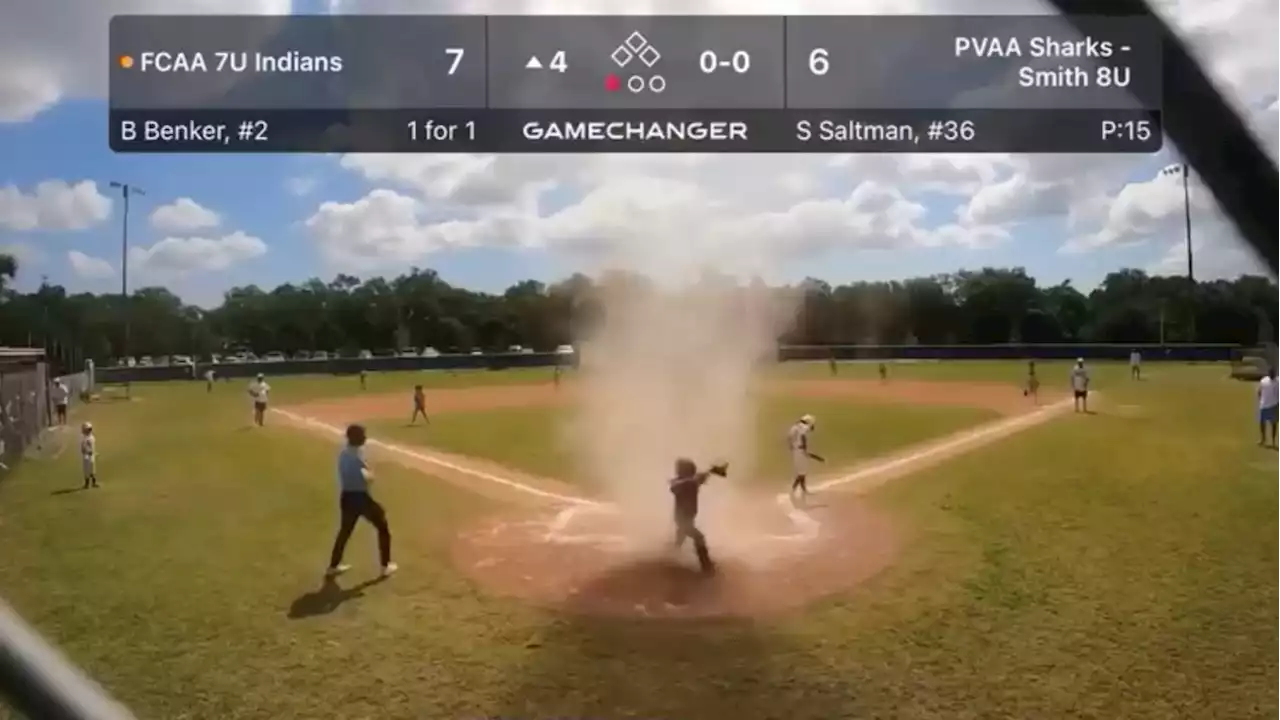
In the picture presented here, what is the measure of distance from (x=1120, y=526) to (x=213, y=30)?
9.72ft

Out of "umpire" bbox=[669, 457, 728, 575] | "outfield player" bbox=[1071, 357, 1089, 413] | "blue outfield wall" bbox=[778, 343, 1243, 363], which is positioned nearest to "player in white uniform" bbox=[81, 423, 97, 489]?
"umpire" bbox=[669, 457, 728, 575]

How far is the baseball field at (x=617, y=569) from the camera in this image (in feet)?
7.87

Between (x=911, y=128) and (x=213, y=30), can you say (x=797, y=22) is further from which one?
(x=213, y=30)

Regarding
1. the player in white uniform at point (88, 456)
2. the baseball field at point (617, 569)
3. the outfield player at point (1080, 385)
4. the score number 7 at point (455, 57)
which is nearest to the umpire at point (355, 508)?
the baseball field at point (617, 569)

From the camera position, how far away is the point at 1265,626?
8.25ft

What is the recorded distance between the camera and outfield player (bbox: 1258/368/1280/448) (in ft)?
10.1

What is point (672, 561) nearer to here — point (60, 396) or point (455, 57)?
point (455, 57)

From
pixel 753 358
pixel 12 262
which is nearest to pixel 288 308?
pixel 12 262

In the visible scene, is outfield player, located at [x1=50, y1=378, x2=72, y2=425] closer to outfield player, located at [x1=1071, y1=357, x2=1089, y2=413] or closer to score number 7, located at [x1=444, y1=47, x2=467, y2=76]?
score number 7, located at [x1=444, y1=47, x2=467, y2=76]

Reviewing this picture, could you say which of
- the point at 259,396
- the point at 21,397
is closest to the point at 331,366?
the point at 259,396

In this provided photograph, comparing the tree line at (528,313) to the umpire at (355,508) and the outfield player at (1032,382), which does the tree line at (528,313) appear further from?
the umpire at (355,508)

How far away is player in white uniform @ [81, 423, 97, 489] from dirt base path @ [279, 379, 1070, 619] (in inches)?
Result: 22.6

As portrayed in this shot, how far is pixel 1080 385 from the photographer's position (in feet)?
11.9

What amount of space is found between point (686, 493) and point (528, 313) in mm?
723
